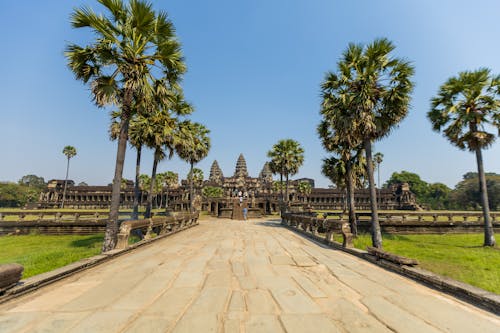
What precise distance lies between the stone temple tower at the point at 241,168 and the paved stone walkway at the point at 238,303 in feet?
363

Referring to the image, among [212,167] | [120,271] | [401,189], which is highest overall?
[212,167]

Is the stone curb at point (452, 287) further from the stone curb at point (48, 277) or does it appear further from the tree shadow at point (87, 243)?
the tree shadow at point (87, 243)

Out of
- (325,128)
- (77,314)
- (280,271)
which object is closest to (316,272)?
(280,271)

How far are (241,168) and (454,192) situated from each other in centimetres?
8592

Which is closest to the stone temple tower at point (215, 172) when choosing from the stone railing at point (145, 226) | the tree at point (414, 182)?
the tree at point (414, 182)

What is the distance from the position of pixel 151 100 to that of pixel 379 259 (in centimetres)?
1014

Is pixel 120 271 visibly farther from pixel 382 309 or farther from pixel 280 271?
pixel 382 309

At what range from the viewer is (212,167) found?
125 m

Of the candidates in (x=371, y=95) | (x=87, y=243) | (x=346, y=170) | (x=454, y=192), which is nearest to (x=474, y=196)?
(x=454, y=192)

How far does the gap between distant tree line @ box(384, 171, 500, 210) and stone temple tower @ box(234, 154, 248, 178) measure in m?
74.2

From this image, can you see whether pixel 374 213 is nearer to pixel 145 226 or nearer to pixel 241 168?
pixel 145 226

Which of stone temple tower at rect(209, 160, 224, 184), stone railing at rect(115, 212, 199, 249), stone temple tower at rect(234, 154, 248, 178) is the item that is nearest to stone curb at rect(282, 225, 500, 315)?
stone railing at rect(115, 212, 199, 249)

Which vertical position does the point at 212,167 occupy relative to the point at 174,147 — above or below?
above

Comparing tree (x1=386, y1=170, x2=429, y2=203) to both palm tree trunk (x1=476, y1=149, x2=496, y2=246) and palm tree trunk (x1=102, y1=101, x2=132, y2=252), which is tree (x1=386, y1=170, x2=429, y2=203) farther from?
palm tree trunk (x1=102, y1=101, x2=132, y2=252)
